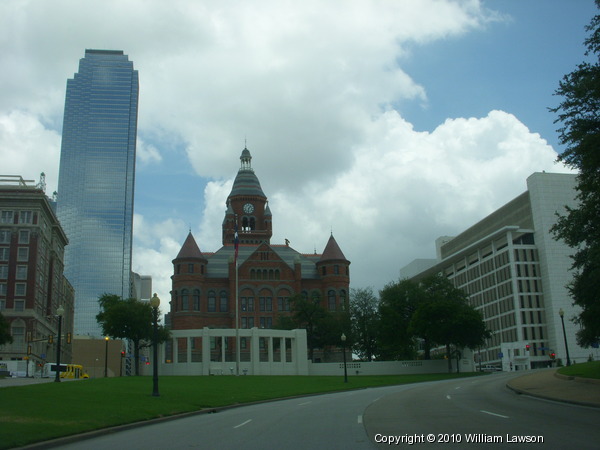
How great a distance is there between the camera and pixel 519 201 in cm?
13812

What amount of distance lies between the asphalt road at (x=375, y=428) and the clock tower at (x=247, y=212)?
10362 cm

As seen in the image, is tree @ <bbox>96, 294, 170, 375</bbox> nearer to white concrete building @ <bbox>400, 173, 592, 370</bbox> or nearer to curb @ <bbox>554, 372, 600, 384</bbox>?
curb @ <bbox>554, 372, 600, 384</bbox>

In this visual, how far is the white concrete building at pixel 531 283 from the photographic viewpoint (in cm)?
12519

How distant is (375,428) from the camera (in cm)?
1723

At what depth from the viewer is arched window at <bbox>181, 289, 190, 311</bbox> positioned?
107625 mm

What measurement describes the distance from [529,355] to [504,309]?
38.4 feet

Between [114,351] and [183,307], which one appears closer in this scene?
[183,307]

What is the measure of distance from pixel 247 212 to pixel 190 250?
23.3 m

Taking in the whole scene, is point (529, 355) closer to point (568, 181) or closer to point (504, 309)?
point (504, 309)

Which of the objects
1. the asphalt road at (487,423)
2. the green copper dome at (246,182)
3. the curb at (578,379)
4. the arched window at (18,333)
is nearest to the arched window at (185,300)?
the arched window at (18,333)

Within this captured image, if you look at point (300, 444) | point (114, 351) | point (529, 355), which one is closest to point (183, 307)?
point (114, 351)

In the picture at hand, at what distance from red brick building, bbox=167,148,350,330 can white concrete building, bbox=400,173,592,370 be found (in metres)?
26.0

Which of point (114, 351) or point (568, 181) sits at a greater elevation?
point (568, 181)

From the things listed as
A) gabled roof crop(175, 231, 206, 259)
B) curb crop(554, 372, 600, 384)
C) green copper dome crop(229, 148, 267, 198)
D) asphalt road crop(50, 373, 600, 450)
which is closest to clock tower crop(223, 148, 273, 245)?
green copper dome crop(229, 148, 267, 198)
